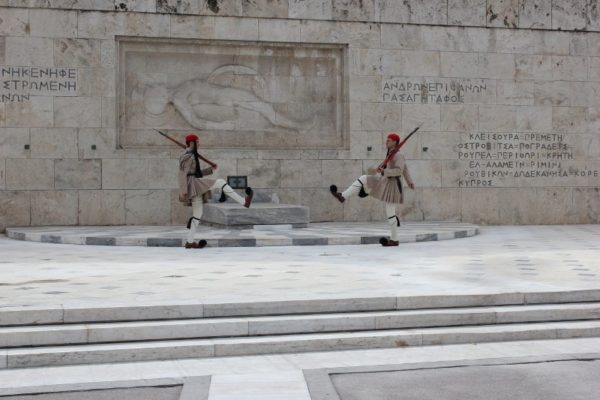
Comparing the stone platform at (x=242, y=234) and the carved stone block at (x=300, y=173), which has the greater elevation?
the carved stone block at (x=300, y=173)

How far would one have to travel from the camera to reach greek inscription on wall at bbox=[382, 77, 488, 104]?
15961 millimetres

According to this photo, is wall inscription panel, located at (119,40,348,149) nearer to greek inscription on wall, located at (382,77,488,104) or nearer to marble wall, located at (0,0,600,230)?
marble wall, located at (0,0,600,230)

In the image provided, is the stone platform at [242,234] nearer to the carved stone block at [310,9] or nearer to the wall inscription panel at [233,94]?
the wall inscription panel at [233,94]

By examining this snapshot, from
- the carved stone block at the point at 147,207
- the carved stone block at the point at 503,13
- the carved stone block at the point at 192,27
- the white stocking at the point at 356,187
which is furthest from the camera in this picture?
the carved stone block at the point at 503,13

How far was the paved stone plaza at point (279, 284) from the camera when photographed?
500 cm

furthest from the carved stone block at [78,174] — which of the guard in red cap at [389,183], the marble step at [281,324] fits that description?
the marble step at [281,324]

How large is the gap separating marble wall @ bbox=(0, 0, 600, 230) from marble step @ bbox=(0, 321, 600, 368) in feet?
31.3

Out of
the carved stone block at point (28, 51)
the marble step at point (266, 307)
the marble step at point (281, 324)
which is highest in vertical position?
the carved stone block at point (28, 51)

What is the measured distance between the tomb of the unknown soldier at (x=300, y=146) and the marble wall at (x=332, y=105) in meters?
0.04

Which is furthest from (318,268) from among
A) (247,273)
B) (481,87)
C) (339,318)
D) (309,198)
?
(481,87)

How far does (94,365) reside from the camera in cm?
532

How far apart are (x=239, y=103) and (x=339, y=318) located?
1018 cm

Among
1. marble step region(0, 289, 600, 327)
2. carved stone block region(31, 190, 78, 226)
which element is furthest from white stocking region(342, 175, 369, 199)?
carved stone block region(31, 190, 78, 226)

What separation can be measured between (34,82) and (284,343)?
34.5ft
